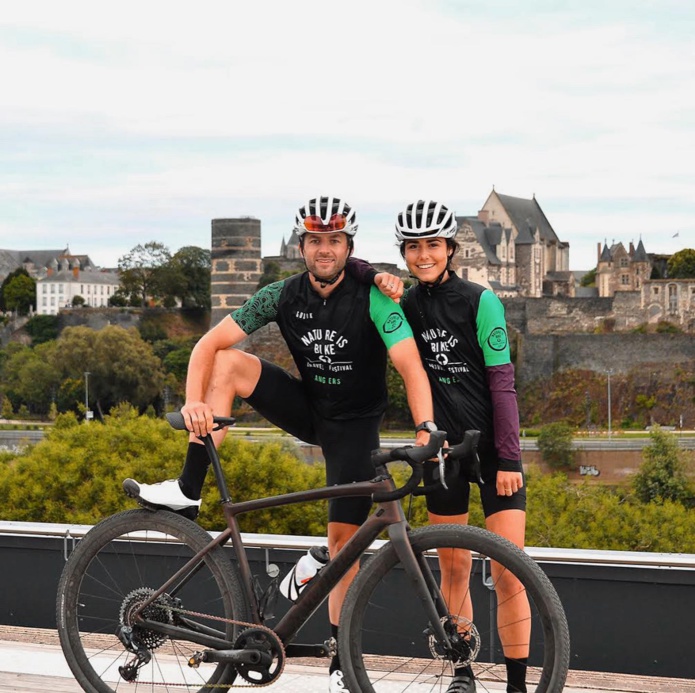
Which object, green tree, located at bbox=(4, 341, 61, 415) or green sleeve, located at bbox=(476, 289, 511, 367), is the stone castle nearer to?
green tree, located at bbox=(4, 341, 61, 415)

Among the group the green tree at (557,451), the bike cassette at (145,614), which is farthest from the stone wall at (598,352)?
the bike cassette at (145,614)

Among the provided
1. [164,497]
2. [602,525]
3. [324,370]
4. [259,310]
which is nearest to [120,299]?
[602,525]

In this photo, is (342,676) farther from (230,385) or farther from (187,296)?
(187,296)

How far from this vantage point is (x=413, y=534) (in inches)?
132

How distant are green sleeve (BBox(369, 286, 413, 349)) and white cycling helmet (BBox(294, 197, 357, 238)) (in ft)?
0.80

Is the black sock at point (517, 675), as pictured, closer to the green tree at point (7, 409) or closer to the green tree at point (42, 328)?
the green tree at point (7, 409)

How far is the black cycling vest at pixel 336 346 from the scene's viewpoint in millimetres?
3844

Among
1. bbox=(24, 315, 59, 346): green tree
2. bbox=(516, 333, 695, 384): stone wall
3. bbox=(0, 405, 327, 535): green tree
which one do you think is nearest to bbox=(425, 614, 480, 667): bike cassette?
bbox=(0, 405, 327, 535): green tree

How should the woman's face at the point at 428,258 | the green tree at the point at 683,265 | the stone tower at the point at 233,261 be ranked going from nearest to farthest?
the woman's face at the point at 428,258
the stone tower at the point at 233,261
the green tree at the point at 683,265

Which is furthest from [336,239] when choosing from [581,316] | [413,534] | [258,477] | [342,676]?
[581,316]

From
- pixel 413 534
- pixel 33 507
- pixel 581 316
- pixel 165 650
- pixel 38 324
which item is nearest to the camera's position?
pixel 413 534

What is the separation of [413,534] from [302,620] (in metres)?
0.47

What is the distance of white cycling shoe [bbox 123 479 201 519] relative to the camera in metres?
3.69

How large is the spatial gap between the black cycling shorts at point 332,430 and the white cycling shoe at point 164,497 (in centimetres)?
38
